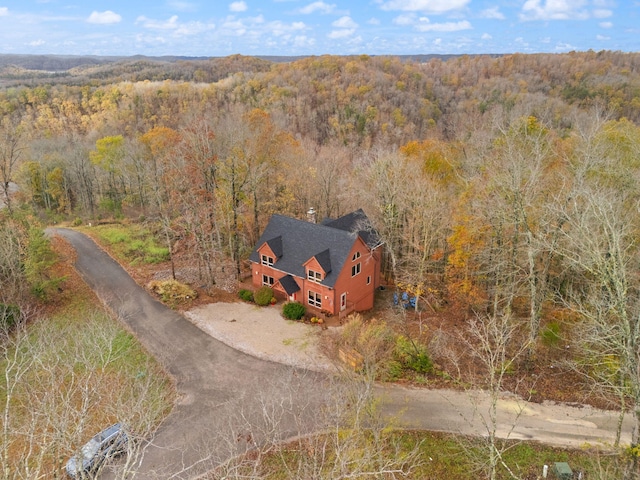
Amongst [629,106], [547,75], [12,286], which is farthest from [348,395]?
[547,75]

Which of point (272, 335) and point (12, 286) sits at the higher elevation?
point (12, 286)

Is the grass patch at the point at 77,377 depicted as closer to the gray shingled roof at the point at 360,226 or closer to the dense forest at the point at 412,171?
the dense forest at the point at 412,171

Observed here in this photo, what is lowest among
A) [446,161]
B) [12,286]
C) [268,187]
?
[12,286]

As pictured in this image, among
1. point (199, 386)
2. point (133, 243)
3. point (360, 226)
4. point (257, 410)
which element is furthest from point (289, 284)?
point (133, 243)

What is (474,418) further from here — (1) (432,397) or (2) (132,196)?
(2) (132,196)

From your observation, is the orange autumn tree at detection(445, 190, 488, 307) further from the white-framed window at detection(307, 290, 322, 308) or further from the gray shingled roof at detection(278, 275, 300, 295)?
the gray shingled roof at detection(278, 275, 300, 295)

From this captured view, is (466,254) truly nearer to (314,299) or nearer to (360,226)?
(360,226)
